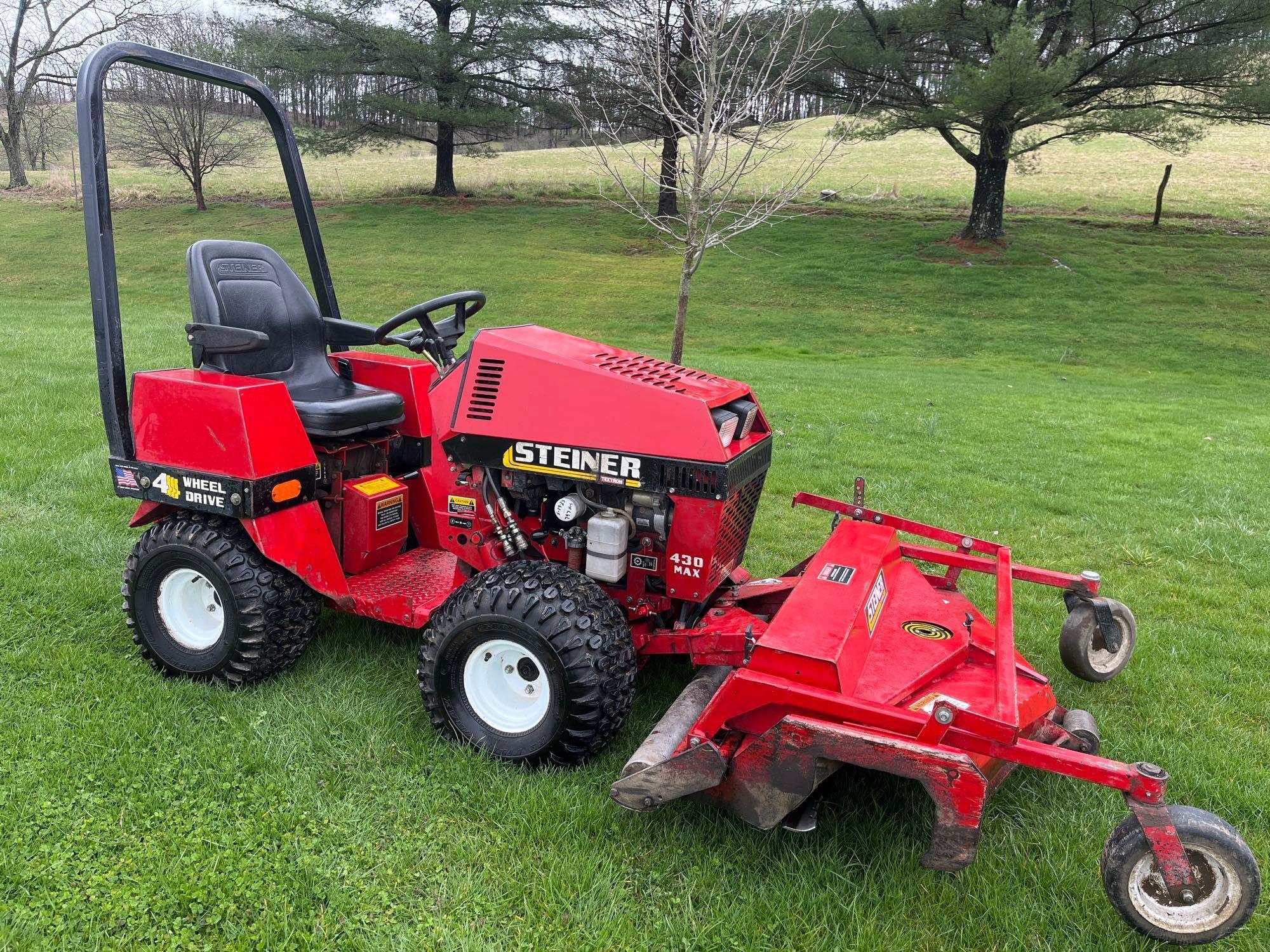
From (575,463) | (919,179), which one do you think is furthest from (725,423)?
(919,179)

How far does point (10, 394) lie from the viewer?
26.6 feet

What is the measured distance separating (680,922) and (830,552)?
1453 mm

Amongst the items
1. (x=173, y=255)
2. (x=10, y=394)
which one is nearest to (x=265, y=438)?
(x=10, y=394)

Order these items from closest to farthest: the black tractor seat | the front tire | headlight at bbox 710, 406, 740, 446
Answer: the front tire < headlight at bbox 710, 406, 740, 446 < the black tractor seat

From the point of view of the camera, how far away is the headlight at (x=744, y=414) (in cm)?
323

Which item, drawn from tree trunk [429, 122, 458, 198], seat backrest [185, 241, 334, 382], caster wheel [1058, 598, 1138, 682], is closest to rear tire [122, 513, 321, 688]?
seat backrest [185, 241, 334, 382]

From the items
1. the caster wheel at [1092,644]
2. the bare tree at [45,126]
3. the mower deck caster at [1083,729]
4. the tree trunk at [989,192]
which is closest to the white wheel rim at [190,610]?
the mower deck caster at [1083,729]

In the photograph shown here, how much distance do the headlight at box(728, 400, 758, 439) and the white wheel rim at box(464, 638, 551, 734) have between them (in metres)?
1.07

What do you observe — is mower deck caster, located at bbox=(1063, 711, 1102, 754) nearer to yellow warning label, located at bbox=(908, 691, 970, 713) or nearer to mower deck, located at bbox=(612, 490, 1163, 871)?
mower deck, located at bbox=(612, 490, 1163, 871)

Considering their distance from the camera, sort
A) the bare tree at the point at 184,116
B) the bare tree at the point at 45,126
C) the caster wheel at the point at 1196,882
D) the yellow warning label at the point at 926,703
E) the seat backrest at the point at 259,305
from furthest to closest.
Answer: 1. the bare tree at the point at 45,126
2. the bare tree at the point at 184,116
3. the seat backrest at the point at 259,305
4. the yellow warning label at the point at 926,703
5. the caster wheel at the point at 1196,882

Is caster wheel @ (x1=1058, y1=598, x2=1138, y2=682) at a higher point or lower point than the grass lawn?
higher

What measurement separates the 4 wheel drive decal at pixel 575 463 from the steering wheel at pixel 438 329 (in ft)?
2.66

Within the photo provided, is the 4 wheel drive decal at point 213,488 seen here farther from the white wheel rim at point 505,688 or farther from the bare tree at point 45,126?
the bare tree at point 45,126

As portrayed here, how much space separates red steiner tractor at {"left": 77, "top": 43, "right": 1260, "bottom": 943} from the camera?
8.18ft
